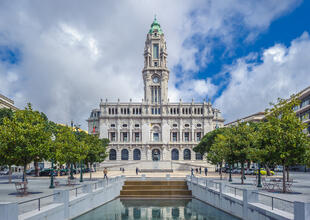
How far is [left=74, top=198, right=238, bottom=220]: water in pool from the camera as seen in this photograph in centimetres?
2294

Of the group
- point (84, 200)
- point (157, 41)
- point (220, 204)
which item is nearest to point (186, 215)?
point (220, 204)

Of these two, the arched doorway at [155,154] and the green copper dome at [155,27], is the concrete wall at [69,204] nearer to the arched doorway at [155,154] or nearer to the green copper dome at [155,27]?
the arched doorway at [155,154]

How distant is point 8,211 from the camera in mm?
12258

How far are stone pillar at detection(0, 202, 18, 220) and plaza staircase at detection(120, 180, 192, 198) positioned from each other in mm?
22248

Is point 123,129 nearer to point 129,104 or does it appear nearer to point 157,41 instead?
point 129,104

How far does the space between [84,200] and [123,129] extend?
2880 inches

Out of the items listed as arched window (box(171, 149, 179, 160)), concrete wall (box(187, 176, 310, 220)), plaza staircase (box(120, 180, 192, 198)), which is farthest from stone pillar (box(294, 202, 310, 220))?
arched window (box(171, 149, 179, 160))

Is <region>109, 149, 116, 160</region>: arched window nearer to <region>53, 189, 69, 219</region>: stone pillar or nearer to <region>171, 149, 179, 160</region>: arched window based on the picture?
<region>171, 149, 179, 160</region>: arched window

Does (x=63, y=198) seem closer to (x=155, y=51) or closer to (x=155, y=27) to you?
(x=155, y=51)

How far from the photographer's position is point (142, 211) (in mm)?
25453

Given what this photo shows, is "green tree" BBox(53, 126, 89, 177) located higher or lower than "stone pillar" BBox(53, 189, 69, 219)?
higher

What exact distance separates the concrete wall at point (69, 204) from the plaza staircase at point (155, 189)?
223cm

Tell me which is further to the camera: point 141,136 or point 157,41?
point 157,41

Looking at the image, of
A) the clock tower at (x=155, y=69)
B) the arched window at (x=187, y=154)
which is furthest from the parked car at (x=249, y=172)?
the clock tower at (x=155, y=69)
